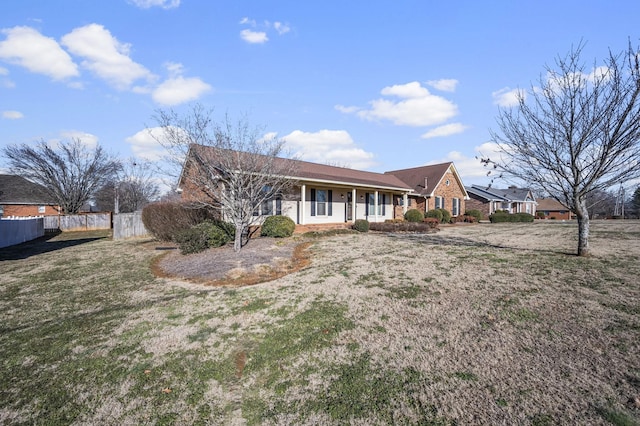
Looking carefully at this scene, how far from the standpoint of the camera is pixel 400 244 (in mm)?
12008

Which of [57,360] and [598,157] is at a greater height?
[598,157]

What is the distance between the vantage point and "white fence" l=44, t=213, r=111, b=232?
2328 cm

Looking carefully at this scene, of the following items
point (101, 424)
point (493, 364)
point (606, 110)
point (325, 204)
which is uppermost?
point (606, 110)

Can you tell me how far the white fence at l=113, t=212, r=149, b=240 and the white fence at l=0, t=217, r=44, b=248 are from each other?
4459 millimetres

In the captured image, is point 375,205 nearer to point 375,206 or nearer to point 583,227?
point 375,206

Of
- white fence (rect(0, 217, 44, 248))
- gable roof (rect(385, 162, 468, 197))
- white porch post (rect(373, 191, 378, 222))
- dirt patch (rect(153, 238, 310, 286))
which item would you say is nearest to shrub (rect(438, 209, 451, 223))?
gable roof (rect(385, 162, 468, 197))

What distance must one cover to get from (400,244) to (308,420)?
9.91m

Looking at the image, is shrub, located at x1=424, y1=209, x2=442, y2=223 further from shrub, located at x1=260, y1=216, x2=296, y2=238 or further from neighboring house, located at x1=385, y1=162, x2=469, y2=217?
shrub, located at x1=260, y1=216, x2=296, y2=238

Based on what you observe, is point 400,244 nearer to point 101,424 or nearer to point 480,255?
point 480,255

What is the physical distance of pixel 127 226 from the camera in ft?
59.0

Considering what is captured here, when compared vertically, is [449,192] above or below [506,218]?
above

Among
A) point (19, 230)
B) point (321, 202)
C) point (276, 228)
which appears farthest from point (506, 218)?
point (19, 230)

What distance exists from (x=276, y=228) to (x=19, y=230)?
15.1m

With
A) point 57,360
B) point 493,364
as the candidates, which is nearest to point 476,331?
point 493,364
